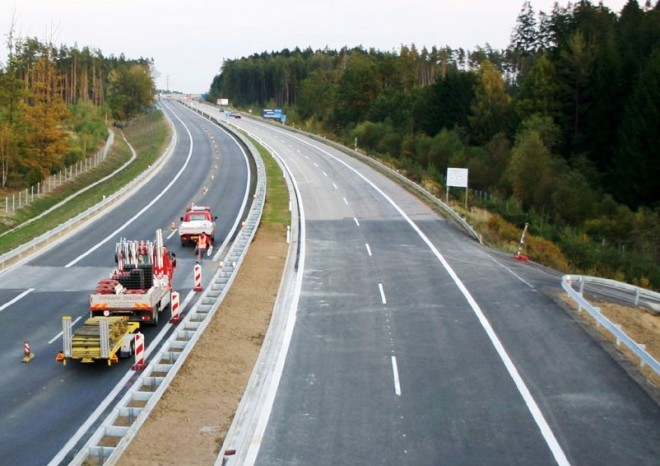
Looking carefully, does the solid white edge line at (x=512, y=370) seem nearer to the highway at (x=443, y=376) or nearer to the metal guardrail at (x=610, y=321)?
the highway at (x=443, y=376)

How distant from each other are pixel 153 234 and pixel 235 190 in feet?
55.9

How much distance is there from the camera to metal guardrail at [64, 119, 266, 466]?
1193 cm

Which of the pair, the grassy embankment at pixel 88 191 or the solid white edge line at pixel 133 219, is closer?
the solid white edge line at pixel 133 219

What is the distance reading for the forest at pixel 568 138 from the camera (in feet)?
155

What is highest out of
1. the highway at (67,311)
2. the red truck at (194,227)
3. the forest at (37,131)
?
the forest at (37,131)

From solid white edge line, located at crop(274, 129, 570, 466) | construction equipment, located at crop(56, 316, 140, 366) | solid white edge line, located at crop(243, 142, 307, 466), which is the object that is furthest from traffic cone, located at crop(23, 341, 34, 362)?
solid white edge line, located at crop(274, 129, 570, 466)

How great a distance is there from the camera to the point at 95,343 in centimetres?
1762

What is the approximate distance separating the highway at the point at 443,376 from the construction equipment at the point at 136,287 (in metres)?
4.01

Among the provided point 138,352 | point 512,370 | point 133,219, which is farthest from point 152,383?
point 133,219

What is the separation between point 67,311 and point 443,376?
11.9 metres

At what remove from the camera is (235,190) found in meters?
53.9

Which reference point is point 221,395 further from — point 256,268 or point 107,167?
point 107,167

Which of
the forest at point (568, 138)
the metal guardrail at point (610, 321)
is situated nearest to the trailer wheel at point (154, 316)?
the metal guardrail at point (610, 321)

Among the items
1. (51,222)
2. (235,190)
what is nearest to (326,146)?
(235,190)
